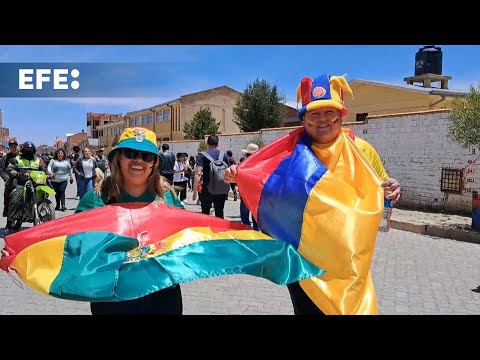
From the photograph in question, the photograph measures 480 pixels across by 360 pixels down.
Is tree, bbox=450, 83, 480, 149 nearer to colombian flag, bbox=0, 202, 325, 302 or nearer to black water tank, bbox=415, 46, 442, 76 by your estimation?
colombian flag, bbox=0, 202, 325, 302

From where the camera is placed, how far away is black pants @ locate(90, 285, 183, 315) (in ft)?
8.79

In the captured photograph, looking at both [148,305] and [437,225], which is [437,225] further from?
[148,305]

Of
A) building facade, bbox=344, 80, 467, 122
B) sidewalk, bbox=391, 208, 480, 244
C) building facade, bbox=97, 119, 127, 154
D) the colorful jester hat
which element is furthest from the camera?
building facade, bbox=97, 119, 127, 154

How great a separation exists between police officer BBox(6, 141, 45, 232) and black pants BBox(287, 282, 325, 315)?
6.99 meters

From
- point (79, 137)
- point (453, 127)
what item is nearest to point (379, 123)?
point (453, 127)

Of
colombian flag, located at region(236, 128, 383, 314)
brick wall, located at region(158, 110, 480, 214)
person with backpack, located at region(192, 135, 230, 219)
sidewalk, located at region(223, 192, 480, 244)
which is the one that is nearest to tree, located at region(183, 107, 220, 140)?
brick wall, located at region(158, 110, 480, 214)

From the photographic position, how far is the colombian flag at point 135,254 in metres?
2.53

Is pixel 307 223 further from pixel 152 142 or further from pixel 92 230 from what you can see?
pixel 92 230

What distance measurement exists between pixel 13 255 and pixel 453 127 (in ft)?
33.9

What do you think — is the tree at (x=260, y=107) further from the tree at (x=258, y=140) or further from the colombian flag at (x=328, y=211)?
the colombian flag at (x=328, y=211)

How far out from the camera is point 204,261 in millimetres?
2746

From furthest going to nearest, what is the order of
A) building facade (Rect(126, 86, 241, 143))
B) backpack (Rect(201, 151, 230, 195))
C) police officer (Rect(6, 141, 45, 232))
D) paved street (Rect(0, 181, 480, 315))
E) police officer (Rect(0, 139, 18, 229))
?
1. building facade (Rect(126, 86, 241, 143))
2. police officer (Rect(0, 139, 18, 229))
3. police officer (Rect(6, 141, 45, 232))
4. backpack (Rect(201, 151, 230, 195))
5. paved street (Rect(0, 181, 480, 315))

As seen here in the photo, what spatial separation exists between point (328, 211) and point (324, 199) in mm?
77

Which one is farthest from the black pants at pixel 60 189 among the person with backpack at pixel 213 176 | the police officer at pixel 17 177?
the person with backpack at pixel 213 176
